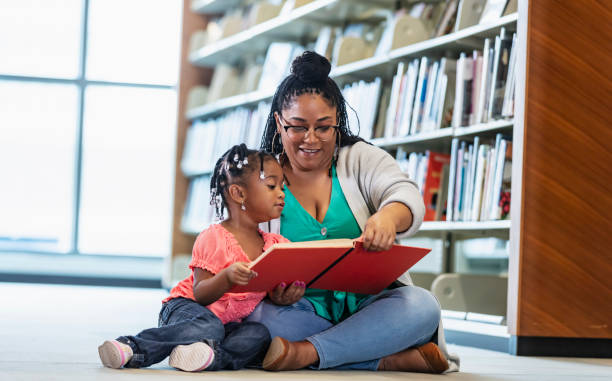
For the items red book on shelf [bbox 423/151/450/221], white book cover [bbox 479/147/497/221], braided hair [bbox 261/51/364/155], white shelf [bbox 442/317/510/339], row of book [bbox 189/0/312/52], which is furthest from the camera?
row of book [bbox 189/0/312/52]


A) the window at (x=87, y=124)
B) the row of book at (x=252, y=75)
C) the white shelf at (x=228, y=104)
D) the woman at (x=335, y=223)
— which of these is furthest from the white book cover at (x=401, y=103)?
the window at (x=87, y=124)

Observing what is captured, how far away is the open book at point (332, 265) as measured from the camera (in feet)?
5.22

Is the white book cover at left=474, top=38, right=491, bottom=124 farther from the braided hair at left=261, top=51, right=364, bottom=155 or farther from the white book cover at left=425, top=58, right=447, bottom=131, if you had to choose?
the braided hair at left=261, top=51, right=364, bottom=155

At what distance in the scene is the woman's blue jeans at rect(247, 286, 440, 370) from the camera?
5.80 ft

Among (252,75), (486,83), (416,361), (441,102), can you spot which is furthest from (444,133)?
(252,75)

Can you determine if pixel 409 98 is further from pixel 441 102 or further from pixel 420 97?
pixel 441 102

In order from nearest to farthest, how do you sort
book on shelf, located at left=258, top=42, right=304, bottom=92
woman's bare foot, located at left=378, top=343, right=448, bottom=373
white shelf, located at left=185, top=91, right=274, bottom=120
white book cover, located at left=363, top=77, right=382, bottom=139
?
1. woman's bare foot, located at left=378, top=343, right=448, bottom=373
2. white book cover, located at left=363, top=77, right=382, bottom=139
3. book on shelf, located at left=258, top=42, right=304, bottom=92
4. white shelf, located at left=185, top=91, right=274, bottom=120

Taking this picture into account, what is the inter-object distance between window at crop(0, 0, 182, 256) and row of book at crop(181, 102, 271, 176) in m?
0.81

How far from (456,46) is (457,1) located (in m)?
0.28

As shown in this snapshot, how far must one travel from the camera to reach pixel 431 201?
3.13 m

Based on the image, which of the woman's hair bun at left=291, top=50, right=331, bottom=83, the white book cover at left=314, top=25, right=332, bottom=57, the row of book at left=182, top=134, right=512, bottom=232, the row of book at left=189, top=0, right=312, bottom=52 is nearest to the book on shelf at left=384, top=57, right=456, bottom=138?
the row of book at left=182, top=134, right=512, bottom=232

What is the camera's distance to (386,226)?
5.50 feet

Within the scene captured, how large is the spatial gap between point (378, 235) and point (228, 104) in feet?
10.1

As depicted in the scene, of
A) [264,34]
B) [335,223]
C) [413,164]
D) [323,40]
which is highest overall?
[264,34]
